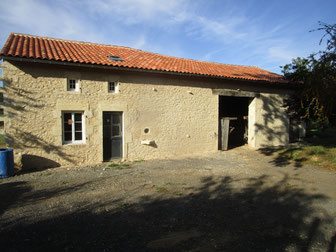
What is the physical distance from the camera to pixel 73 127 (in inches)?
281

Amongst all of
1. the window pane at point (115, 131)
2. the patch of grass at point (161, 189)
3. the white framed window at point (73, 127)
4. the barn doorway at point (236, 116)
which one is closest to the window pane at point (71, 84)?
the white framed window at point (73, 127)

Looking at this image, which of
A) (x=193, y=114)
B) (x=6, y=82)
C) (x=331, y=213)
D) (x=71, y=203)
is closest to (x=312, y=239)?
(x=331, y=213)

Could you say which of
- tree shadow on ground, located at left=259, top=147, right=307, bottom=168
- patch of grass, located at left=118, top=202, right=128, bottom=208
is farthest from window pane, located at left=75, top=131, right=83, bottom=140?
tree shadow on ground, located at left=259, top=147, right=307, bottom=168

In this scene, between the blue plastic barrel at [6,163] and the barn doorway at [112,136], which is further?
the barn doorway at [112,136]

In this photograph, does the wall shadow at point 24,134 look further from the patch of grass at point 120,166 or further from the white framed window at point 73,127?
the patch of grass at point 120,166

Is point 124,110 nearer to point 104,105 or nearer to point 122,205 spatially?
point 104,105

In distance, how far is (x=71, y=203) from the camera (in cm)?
414

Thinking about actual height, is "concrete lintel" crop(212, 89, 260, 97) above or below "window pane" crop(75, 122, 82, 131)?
above

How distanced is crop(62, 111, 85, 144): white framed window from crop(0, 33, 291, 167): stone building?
3cm

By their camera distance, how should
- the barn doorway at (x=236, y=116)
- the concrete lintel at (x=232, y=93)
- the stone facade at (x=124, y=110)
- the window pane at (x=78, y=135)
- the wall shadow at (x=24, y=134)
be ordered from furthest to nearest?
the barn doorway at (x=236, y=116)
the concrete lintel at (x=232, y=93)
the window pane at (x=78, y=135)
the stone facade at (x=124, y=110)
the wall shadow at (x=24, y=134)

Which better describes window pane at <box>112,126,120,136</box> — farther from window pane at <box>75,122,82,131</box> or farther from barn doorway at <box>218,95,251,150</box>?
barn doorway at <box>218,95,251,150</box>

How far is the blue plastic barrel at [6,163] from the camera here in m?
5.77

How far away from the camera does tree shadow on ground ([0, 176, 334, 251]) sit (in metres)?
2.79

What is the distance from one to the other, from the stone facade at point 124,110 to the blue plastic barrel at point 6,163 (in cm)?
51
